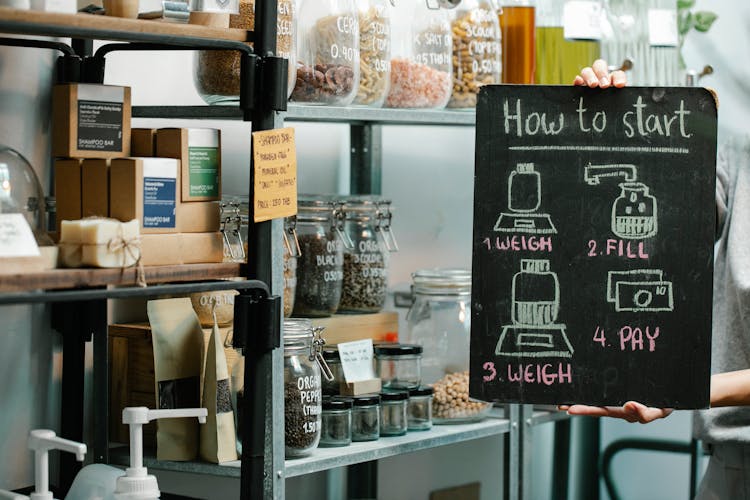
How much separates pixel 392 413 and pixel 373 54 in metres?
0.67

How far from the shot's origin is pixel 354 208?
2.35 meters

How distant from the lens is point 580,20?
2.57 m

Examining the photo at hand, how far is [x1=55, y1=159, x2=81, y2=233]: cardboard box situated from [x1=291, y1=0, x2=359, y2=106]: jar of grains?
1.60ft

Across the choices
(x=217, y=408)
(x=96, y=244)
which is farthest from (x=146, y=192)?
(x=217, y=408)

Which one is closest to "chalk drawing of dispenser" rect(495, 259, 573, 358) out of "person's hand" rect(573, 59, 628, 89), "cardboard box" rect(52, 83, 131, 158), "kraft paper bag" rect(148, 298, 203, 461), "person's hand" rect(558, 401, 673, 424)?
"person's hand" rect(558, 401, 673, 424)

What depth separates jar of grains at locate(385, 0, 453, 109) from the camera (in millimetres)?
2285

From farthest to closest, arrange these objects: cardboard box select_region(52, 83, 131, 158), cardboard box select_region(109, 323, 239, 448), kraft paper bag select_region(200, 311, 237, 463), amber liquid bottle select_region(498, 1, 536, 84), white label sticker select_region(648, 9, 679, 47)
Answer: white label sticker select_region(648, 9, 679, 47)
amber liquid bottle select_region(498, 1, 536, 84)
cardboard box select_region(109, 323, 239, 448)
kraft paper bag select_region(200, 311, 237, 463)
cardboard box select_region(52, 83, 131, 158)

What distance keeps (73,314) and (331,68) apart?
0.62 m

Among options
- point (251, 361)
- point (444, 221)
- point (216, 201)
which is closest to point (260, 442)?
point (251, 361)

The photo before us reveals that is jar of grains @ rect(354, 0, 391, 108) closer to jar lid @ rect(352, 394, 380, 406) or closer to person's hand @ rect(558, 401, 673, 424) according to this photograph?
jar lid @ rect(352, 394, 380, 406)

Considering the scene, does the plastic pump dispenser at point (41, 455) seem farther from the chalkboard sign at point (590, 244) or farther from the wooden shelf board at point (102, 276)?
the chalkboard sign at point (590, 244)

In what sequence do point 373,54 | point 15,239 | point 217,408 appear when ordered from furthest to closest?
point 373,54
point 217,408
point 15,239

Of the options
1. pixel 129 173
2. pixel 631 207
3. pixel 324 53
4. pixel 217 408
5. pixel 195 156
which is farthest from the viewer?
pixel 324 53

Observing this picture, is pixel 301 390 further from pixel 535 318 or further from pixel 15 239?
pixel 15 239
